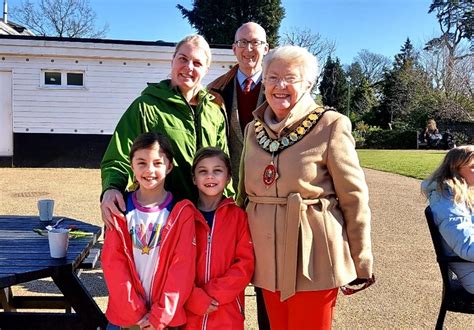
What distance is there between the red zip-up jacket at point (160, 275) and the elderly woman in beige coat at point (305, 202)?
34 centimetres

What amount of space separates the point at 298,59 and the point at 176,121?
2.49 ft

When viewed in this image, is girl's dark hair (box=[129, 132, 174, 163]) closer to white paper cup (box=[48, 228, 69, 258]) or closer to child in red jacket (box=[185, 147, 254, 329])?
child in red jacket (box=[185, 147, 254, 329])

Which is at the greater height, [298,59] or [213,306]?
[298,59]

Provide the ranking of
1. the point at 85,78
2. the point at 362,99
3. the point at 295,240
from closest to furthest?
the point at 295,240 < the point at 85,78 < the point at 362,99

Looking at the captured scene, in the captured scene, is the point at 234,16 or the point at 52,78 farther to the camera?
the point at 234,16

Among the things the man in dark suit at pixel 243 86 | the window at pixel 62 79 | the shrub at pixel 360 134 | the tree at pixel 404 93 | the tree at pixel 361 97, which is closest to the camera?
the man in dark suit at pixel 243 86

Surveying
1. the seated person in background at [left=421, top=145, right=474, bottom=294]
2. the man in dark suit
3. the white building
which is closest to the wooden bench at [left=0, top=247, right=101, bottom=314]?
the man in dark suit

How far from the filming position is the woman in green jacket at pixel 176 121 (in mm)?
2607

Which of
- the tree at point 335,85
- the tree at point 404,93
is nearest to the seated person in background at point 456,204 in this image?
the tree at point 404,93

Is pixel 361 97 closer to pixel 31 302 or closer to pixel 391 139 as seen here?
pixel 391 139

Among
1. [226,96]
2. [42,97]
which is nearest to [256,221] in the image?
[226,96]

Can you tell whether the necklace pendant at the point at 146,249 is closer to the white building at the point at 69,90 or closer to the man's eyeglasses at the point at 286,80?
the man's eyeglasses at the point at 286,80

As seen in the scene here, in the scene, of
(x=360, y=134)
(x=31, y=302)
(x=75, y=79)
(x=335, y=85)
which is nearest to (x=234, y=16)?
(x=360, y=134)

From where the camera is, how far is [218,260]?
2.40 m
